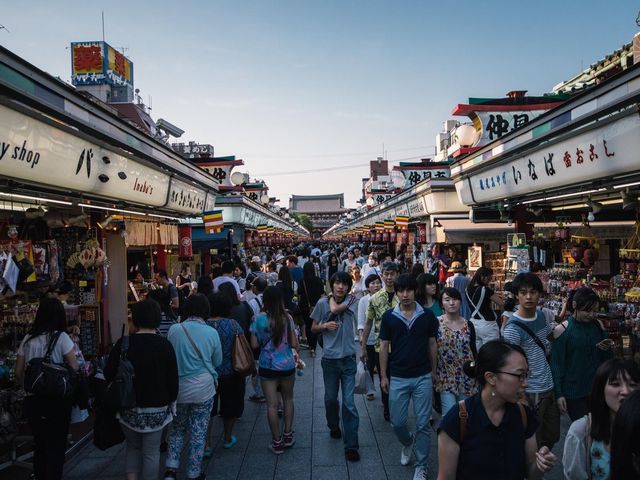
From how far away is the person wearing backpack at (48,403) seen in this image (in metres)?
4.64

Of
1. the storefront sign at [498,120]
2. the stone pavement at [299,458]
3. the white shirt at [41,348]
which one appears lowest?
the stone pavement at [299,458]

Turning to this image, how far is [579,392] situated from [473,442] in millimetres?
2512

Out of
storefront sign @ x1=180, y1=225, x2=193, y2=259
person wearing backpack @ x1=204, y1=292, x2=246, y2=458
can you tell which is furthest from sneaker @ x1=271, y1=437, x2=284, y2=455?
storefront sign @ x1=180, y1=225, x2=193, y2=259

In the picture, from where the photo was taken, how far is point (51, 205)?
22.7 ft

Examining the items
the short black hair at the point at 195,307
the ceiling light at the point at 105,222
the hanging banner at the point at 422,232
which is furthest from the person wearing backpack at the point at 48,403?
the hanging banner at the point at 422,232

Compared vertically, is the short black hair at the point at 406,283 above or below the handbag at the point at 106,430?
above

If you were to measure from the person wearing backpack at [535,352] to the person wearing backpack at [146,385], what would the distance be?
3.21 meters

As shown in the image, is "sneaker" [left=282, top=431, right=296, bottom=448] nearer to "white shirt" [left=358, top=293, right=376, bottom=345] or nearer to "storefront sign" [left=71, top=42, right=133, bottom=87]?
"white shirt" [left=358, top=293, right=376, bottom=345]

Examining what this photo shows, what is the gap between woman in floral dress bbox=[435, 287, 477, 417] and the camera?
16.1 feet

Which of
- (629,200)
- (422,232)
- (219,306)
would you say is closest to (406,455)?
(219,306)

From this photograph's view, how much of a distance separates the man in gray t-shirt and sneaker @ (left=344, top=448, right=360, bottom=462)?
5cm

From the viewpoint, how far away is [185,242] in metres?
13.5

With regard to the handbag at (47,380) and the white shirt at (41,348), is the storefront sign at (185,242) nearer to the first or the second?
the white shirt at (41,348)

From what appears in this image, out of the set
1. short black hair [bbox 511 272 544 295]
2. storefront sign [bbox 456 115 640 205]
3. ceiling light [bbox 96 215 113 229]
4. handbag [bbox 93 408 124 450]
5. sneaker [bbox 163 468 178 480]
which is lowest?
sneaker [bbox 163 468 178 480]
